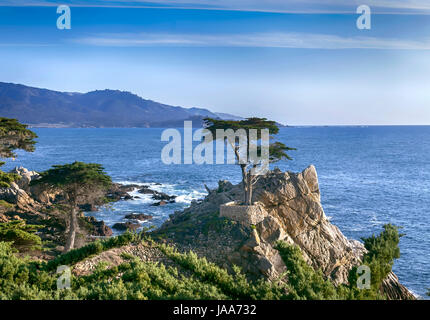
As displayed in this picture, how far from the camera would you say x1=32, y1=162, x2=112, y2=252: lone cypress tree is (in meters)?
22.9

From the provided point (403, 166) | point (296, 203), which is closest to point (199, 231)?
point (296, 203)

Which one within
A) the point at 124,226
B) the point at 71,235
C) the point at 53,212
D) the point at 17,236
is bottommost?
the point at 124,226

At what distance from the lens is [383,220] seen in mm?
41719

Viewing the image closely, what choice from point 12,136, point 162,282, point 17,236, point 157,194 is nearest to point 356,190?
point 157,194

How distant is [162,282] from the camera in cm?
1181

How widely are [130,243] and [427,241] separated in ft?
102

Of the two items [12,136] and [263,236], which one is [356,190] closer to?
[263,236]

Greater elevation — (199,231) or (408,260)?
(199,231)

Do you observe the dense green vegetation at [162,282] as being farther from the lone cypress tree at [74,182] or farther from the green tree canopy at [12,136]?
the green tree canopy at [12,136]

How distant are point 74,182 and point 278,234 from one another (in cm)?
1337

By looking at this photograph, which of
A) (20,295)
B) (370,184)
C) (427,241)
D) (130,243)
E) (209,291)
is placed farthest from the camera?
(370,184)

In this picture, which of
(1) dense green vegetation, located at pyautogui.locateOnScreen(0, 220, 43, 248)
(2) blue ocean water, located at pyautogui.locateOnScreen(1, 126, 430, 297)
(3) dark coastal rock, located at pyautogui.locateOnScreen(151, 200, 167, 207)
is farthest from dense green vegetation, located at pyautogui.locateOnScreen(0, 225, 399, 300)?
(3) dark coastal rock, located at pyautogui.locateOnScreen(151, 200, 167, 207)

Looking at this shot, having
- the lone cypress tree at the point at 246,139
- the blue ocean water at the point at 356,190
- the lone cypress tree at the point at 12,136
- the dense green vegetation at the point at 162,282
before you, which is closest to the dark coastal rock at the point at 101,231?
the blue ocean water at the point at 356,190
